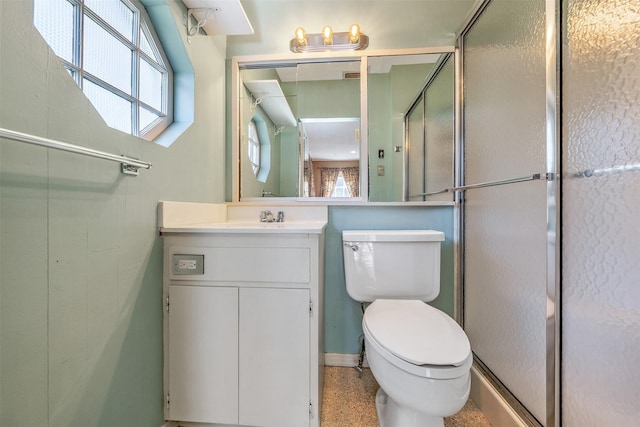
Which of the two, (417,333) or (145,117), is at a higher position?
(145,117)

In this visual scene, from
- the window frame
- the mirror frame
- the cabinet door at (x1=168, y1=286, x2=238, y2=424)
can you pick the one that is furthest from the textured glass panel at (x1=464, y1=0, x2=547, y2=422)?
the window frame

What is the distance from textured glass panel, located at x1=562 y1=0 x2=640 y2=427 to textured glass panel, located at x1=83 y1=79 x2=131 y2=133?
150 centimetres

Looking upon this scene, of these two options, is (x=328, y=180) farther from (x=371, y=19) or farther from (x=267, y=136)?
(x=371, y=19)

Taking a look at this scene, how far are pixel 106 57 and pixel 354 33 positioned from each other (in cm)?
123

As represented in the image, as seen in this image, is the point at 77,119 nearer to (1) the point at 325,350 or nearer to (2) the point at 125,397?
(2) the point at 125,397

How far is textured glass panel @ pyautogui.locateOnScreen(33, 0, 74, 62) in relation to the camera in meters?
0.67

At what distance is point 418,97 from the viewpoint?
61.2 inches

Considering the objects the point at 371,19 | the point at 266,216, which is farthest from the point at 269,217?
the point at 371,19

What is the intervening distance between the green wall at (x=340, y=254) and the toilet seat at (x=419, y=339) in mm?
383

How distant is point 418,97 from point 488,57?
0.40m

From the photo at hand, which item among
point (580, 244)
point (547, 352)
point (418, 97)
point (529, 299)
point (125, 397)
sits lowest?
point (125, 397)

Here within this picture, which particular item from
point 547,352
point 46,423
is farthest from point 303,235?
point 547,352

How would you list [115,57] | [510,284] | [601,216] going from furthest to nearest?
[510,284], [115,57], [601,216]

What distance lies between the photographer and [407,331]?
0.95 meters
